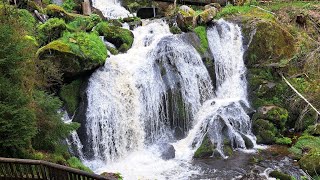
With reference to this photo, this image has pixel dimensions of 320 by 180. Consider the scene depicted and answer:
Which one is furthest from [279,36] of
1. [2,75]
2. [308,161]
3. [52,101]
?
[2,75]

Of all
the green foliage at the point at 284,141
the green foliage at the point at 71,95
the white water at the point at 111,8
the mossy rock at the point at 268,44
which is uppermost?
the white water at the point at 111,8

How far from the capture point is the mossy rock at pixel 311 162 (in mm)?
12984

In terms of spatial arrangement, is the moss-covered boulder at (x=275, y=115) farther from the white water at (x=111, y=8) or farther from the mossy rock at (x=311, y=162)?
the white water at (x=111, y=8)

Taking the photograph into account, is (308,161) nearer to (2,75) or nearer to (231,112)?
(231,112)

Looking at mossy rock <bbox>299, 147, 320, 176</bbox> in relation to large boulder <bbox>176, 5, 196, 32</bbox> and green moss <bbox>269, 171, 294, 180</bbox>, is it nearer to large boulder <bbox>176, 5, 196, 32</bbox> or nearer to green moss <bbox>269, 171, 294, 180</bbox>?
green moss <bbox>269, 171, 294, 180</bbox>

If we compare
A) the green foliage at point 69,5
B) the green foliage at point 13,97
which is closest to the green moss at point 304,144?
the green foliage at point 13,97

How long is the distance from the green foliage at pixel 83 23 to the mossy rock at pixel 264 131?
29.6 feet

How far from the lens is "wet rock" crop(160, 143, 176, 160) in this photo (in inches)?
558

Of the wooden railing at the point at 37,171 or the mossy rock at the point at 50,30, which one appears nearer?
the wooden railing at the point at 37,171

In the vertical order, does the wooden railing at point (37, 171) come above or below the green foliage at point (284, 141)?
above

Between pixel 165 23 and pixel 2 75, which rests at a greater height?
pixel 165 23

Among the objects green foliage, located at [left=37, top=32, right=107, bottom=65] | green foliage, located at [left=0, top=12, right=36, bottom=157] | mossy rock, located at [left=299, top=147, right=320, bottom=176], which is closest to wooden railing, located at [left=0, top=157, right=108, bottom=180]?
green foliage, located at [left=0, top=12, right=36, bottom=157]

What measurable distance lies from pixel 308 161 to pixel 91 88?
8.80m

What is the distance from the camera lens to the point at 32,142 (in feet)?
34.9
